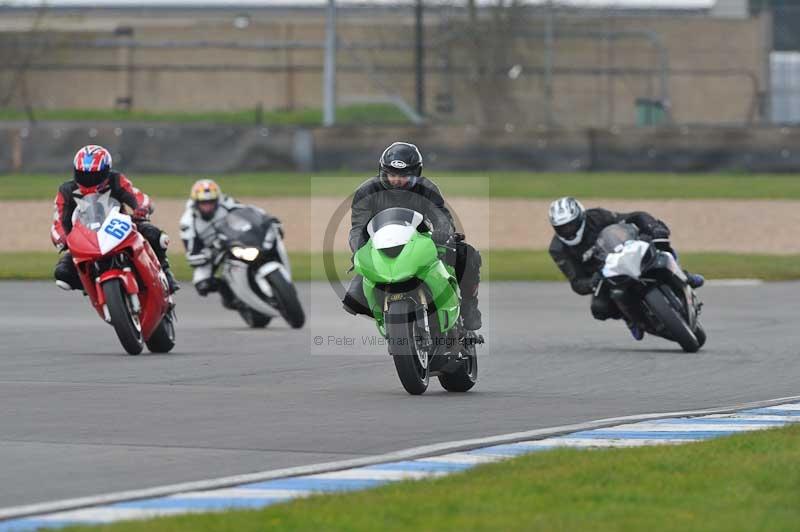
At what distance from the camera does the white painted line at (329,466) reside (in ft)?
25.5

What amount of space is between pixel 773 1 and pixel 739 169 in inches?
1316

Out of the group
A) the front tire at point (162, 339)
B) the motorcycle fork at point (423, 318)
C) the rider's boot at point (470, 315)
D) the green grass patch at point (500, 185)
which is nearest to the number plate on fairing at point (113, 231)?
the front tire at point (162, 339)

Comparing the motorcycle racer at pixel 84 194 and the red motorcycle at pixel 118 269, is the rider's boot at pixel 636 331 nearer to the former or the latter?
the red motorcycle at pixel 118 269

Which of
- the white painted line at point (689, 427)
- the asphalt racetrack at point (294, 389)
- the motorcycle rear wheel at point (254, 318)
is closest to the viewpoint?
the asphalt racetrack at point (294, 389)

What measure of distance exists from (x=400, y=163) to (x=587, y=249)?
4.93 metres

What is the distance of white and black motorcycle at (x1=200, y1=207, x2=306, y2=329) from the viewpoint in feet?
63.5

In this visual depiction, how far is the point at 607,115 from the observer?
5875 cm

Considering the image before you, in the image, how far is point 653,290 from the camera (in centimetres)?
1612

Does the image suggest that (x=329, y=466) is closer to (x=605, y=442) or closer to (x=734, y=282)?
(x=605, y=442)

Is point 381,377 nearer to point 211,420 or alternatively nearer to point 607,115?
point 211,420

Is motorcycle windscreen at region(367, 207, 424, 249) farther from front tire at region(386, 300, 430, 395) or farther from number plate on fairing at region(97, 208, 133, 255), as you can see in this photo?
number plate on fairing at region(97, 208, 133, 255)

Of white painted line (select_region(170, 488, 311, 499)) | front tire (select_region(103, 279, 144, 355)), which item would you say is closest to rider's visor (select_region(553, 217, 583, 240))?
front tire (select_region(103, 279, 144, 355))

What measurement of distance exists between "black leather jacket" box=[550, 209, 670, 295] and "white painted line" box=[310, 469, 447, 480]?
26.8 feet

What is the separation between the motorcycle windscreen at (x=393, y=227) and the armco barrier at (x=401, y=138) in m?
29.0
